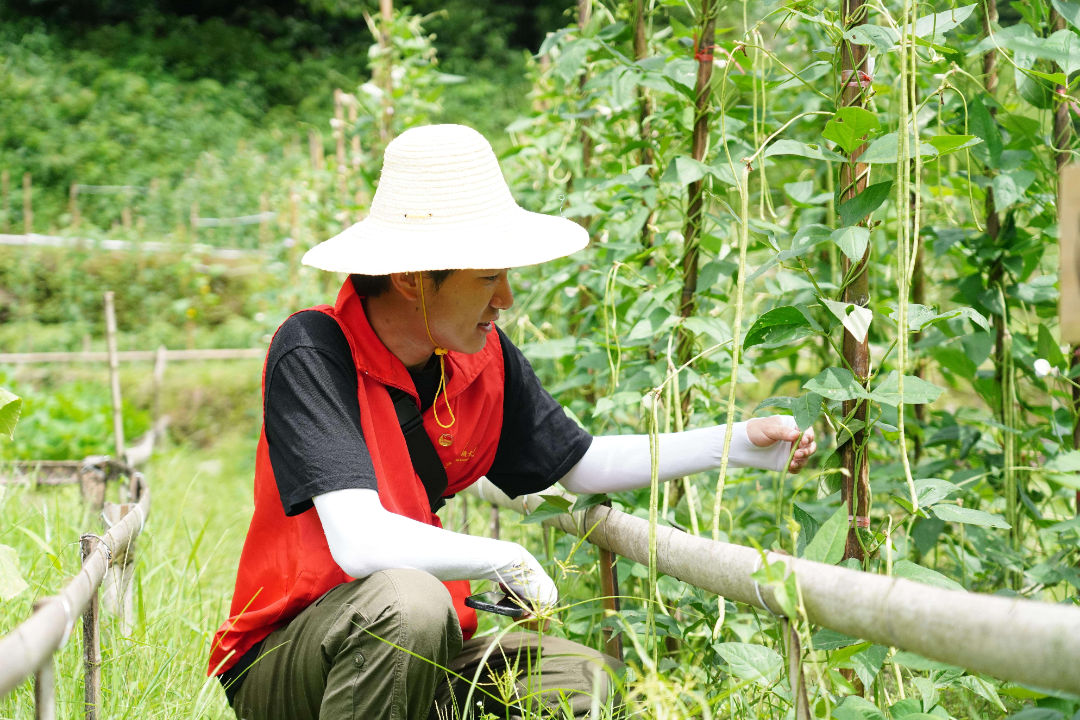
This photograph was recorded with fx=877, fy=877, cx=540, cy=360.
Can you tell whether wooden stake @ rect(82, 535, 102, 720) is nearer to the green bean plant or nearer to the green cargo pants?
the green cargo pants

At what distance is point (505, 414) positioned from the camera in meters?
1.49

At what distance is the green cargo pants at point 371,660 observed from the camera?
113 cm

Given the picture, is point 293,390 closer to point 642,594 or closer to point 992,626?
point 642,594

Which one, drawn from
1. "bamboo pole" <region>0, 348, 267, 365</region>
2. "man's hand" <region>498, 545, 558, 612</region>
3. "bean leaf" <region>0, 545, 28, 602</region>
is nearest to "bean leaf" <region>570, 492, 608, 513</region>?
"man's hand" <region>498, 545, 558, 612</region>

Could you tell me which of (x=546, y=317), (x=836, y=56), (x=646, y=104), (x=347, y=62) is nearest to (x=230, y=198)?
(x=347, y=62)

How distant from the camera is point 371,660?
114 cm

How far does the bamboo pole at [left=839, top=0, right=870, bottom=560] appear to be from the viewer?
105 cm

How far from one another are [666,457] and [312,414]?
0.53 metres

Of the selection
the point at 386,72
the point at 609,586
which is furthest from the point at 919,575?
the point at 386,72

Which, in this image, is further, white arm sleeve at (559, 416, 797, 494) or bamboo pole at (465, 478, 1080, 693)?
white arm sleeve at (559, 416, 797, 494)

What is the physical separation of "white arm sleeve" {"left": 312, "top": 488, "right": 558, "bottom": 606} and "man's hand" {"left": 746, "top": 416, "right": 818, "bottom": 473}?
0.37 m

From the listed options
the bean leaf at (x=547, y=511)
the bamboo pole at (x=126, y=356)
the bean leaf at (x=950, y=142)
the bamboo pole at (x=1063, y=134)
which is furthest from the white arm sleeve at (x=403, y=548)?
the bamboo pole at (x=126, y=356)

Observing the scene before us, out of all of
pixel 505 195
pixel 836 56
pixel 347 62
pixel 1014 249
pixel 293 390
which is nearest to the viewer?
pixel 836 56

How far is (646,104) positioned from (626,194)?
0.26 metres
